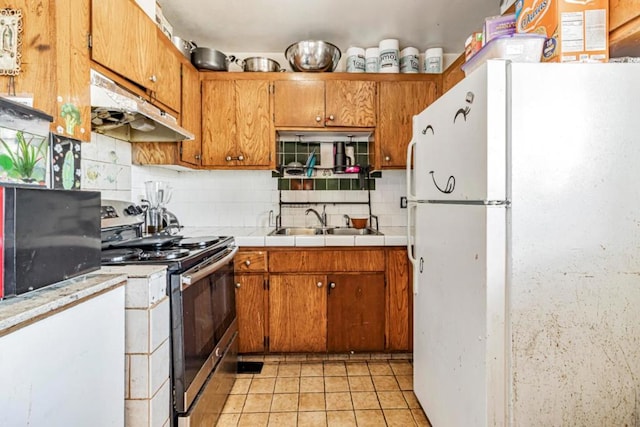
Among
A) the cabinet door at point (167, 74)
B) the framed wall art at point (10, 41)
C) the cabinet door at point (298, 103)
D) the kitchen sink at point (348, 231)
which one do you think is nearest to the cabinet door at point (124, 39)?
the cabinet door at point (167, 74)

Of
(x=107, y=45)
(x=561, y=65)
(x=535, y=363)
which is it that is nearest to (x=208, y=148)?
(x=107, y=45)

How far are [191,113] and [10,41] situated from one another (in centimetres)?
126

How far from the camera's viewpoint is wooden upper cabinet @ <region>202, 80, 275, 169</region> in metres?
2.46

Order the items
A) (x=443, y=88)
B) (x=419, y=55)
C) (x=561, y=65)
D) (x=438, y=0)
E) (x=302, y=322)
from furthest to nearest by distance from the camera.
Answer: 1. (x=419, y=55)
2. (x=443, y=88)
3. (x=302, y=322)
4. (x=438, y=0)
5. (x=561, y=65)

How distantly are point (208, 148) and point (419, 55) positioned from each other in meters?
1.92

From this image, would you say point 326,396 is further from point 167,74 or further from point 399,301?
point 167,74

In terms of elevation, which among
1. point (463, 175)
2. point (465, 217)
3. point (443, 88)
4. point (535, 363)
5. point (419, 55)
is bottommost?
point (535, 363)

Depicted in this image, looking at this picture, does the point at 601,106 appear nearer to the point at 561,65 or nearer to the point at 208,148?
the point at 561,65

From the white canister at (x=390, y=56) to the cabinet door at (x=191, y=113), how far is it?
4.70ft

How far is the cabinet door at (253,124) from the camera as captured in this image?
2.46 metres

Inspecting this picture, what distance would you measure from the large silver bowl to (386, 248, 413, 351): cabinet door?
1466 millimetres

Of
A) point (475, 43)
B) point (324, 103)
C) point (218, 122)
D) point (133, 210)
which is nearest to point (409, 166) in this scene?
point (475, 43)

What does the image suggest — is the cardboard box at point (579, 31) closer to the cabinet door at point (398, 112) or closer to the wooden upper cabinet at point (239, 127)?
the cabinet door at point (398, 112)

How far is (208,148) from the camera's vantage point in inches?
97.3
